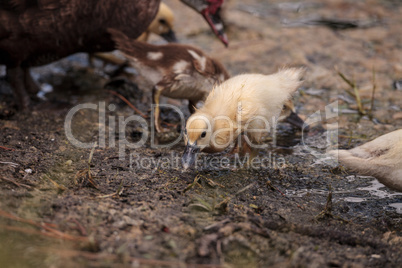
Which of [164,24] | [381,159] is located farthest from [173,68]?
[381,159]

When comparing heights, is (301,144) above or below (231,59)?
below

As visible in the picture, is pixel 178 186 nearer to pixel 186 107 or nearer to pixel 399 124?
pixel 186 107

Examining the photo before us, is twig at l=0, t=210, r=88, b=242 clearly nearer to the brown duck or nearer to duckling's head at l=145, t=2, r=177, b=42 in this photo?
the brown duck

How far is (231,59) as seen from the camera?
5.34 meters

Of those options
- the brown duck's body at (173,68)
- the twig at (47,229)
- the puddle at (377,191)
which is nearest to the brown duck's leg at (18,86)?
the brown duck's body at (173,68)

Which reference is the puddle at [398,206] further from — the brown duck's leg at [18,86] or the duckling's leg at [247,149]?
the brown duck's leg at [18,86]

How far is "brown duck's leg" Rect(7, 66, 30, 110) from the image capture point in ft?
13.2

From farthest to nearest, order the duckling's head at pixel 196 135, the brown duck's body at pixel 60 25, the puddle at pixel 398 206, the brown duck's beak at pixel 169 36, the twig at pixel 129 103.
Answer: the brown duck's beak at pixel 169 36 → the twig at pixel 129 103 → the brown duck's body at pixel 60 25 → the duckling's head at pixel 196 135 → the puddle at pixel 398 206

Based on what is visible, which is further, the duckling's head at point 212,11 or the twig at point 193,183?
the duckling's head at point 212,11

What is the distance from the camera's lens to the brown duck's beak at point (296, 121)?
3.93m

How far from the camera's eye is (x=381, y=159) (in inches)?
107

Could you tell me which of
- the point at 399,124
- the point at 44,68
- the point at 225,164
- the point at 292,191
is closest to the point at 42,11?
the point at 44,68

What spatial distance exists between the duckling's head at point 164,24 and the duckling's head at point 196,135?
2544 mm

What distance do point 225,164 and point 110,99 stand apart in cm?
164
